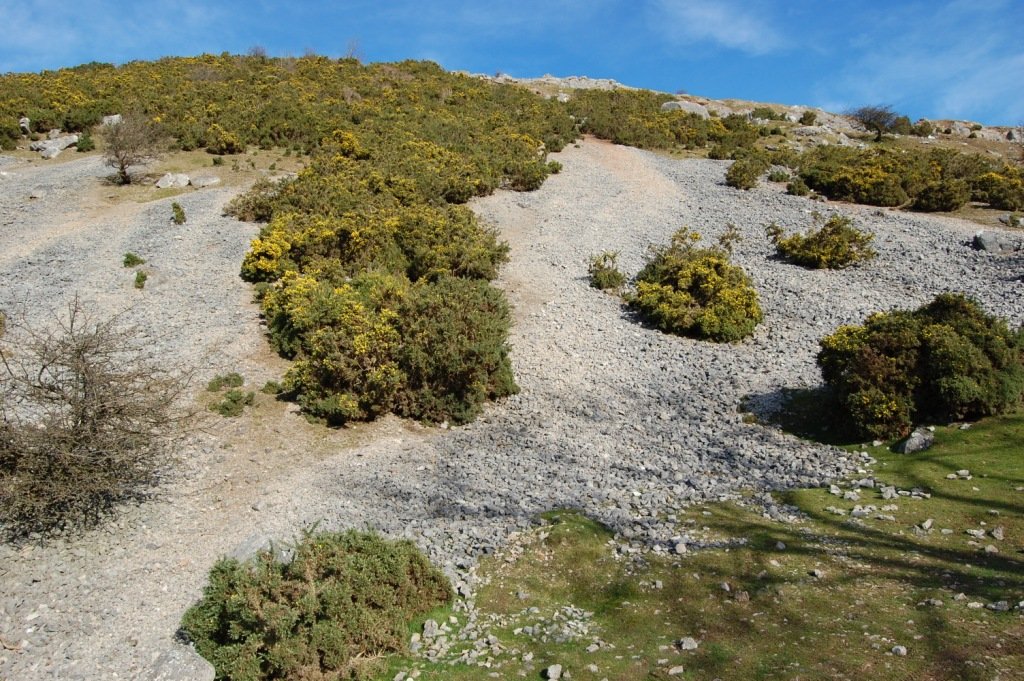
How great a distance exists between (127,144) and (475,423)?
22.7 metres

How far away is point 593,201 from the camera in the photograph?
90.9 ft

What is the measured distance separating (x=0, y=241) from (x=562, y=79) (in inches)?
2031

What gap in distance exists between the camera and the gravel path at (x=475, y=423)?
885 cm

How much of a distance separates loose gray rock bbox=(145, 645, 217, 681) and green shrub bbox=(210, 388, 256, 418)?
687cm

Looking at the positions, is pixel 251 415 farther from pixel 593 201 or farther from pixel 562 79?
pixel 562 79

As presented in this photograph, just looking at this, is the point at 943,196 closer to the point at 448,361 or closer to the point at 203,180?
the point at 448,361

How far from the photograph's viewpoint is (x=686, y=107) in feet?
162

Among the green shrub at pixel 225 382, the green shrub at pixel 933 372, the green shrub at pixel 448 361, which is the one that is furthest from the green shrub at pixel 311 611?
the green shrub at pixel 933 372

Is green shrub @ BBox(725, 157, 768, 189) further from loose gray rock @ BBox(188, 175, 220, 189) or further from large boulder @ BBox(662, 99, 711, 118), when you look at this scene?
loose gray rock @ BBox(188, 175, 220, 189)

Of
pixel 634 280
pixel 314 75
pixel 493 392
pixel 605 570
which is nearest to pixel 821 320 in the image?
pixel 634 280

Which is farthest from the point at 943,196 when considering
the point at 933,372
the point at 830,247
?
the point at 933,372

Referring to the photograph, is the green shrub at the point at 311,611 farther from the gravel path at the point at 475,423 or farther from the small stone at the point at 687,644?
the small stone at the point at 687,644

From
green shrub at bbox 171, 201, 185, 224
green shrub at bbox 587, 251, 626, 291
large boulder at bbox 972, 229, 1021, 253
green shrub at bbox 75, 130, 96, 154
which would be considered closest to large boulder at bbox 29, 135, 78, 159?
green shrub at bbox 75, 130, 96, 154

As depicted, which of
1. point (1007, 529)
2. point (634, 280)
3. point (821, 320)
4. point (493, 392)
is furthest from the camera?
point (634, 280)
